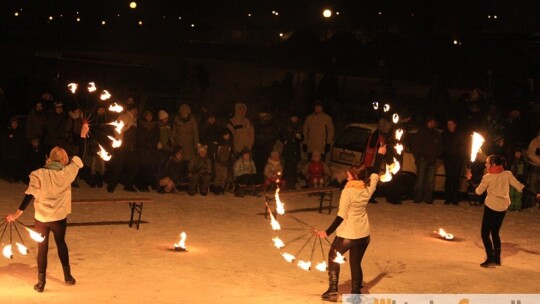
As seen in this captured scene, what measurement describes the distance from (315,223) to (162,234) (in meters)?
3.31

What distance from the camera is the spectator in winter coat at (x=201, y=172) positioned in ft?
67.6

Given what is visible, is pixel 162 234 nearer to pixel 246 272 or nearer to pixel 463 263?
pixel 246 272

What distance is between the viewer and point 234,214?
741 inches

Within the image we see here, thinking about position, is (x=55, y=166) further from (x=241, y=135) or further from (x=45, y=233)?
(x=241, y=135)

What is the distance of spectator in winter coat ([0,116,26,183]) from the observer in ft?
66.8

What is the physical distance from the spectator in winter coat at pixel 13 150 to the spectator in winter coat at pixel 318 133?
20.9 ft

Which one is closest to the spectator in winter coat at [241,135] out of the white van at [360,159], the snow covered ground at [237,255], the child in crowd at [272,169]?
the child in crowd at [272,169]

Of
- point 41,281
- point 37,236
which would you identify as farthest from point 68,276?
point 37,236

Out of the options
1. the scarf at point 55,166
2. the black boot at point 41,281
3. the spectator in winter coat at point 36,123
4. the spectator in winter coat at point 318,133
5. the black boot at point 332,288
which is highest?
the spectator in winter coat at point 318,133

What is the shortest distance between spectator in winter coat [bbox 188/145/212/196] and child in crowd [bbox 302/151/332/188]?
2.25 meters

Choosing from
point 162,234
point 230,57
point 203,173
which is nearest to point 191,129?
point 203,173

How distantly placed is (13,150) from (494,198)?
34.3 feet

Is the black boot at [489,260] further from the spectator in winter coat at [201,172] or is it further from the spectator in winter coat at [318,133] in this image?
the spectator in winter coat at [318,133]

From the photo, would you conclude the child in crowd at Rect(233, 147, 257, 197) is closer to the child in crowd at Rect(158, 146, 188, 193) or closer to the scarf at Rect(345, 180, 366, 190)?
the child in crowd at Rect(158, 146, 188, 193)
